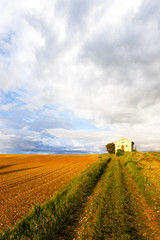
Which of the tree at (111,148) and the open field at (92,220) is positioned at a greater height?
the tree at (111,148)

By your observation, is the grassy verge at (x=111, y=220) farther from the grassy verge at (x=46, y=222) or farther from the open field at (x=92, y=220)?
the grassy verge at (x=46, y=222)

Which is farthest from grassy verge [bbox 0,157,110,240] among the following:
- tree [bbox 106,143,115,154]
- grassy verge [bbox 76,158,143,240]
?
tree [bbox 106,143,115,154]

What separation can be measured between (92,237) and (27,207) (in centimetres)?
496

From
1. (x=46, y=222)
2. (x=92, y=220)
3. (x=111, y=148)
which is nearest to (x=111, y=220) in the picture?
(x=92, y=220)

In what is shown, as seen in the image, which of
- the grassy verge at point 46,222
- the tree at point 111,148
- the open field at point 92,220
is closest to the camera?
the grassy verge at point 46,222

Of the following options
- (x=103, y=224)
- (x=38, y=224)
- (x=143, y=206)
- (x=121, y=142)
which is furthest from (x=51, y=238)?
(x=121, y=142)

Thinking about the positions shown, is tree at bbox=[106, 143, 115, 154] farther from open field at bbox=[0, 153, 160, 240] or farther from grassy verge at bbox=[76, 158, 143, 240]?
grassy verge at bbox=[76, 158, 143, 240]

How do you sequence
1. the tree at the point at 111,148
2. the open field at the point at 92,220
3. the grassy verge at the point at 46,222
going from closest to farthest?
the grassy verge at the point at 46,222 < the open field at the point at 92,220 < the tree at the point at 111,148

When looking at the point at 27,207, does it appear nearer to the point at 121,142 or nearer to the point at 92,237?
the point at 92,237

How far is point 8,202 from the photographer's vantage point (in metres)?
9.32

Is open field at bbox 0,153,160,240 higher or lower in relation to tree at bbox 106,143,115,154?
lower

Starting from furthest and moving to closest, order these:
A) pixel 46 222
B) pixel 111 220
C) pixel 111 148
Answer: pixel 111 148, pixel 111 220, pixel 46 222

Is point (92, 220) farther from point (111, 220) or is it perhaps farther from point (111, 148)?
point (111, 148)

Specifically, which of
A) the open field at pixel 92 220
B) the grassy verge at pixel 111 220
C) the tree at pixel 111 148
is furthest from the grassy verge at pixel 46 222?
the tree at pixel 111 148
